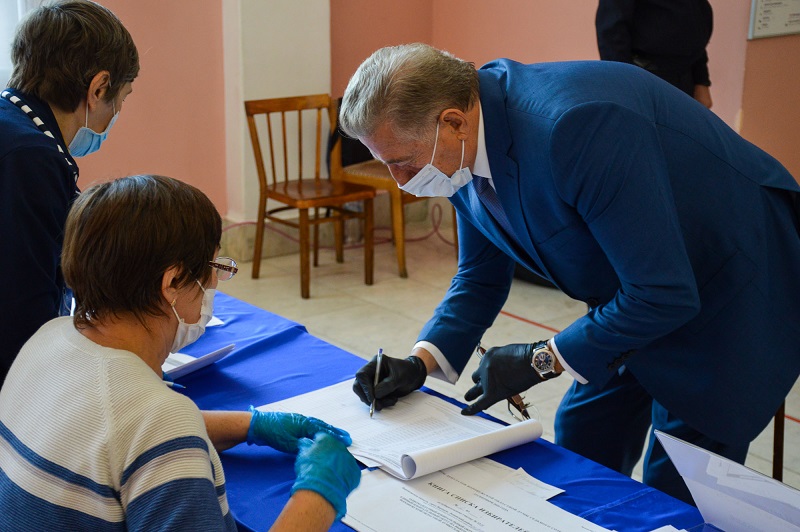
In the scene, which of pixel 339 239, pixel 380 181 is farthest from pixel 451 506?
pixel 339 239

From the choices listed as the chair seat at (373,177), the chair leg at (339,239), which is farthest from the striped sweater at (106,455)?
the chair leg at (339,239)

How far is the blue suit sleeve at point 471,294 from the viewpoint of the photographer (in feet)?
5.53

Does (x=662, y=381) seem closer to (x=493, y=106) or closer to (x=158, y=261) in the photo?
(x=493, y=106)

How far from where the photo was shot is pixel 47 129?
1556mm

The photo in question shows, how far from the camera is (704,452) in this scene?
1058 millimetres

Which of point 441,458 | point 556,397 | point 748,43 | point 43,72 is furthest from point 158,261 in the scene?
point 748,43

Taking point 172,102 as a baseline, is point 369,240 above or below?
below

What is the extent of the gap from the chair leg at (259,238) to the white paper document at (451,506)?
313cm

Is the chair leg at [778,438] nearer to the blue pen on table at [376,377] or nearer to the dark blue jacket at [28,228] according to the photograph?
the blue pen on table at [376,377]

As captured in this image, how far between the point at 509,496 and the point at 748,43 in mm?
3378

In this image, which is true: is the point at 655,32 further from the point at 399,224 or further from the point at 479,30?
the point at 479,30

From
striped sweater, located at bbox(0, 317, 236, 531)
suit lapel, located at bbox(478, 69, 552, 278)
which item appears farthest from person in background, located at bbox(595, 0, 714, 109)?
striped sweater, located at bbox(0, 317, 236, 531)

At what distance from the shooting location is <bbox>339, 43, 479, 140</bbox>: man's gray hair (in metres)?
1.36

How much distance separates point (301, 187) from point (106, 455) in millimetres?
3410
